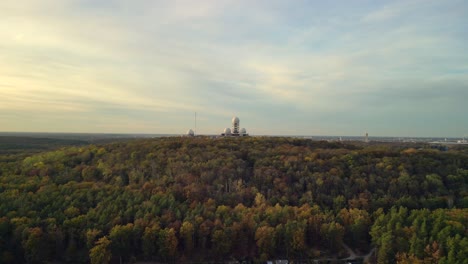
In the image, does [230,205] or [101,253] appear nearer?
[101,253]

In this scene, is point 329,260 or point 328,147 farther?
point 328,147

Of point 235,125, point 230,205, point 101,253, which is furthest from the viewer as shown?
point 235,125

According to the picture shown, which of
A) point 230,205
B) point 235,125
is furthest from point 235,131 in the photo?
point 230,205

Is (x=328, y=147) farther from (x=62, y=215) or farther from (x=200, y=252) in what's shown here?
(x=62, y=215)

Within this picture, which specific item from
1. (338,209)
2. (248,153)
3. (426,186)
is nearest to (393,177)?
(426,186)

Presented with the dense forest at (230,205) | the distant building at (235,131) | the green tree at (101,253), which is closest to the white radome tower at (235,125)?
the distant building at (235,131)

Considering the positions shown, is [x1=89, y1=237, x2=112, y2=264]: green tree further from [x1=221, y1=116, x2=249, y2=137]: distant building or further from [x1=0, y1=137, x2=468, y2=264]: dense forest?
[x1=221, y1=116, x2=249, y2=137]: distant building

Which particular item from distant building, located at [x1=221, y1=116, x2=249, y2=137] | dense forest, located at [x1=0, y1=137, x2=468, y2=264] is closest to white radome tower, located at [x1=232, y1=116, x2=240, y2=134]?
distant building, located at [x1=221, y1=116, x2=249, y2=137]

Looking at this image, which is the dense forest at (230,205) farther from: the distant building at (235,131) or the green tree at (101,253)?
the distant building at (235,131)

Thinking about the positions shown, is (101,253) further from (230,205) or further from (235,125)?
(235,125)
